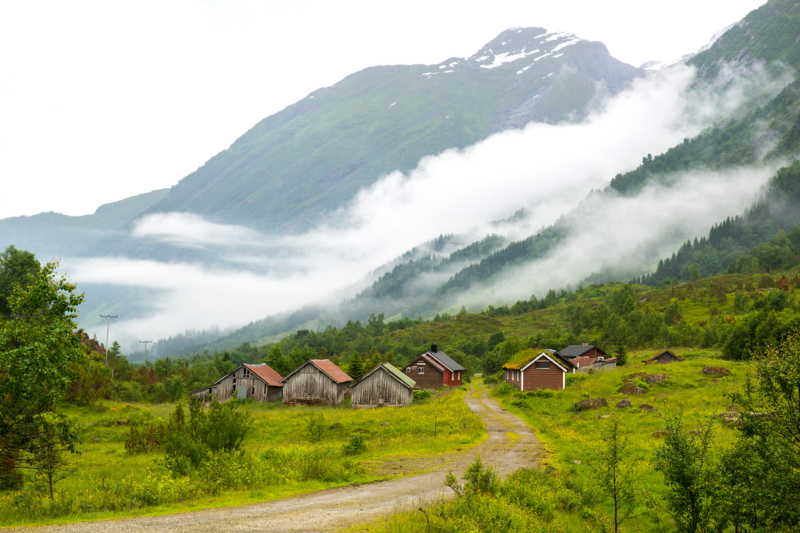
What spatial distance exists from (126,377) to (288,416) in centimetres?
5959

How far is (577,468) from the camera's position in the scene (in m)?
23.6

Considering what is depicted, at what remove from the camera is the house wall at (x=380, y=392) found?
65.5 meters

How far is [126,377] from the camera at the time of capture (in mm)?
96875

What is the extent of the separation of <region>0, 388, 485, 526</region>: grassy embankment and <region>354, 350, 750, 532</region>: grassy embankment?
6.40 meters

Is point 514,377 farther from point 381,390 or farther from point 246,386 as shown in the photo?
point 246,386

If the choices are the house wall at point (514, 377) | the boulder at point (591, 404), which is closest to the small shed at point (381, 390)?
the house wall at point (514, 377)

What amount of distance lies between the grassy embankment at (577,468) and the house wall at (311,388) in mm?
27032

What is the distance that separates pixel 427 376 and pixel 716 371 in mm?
47913

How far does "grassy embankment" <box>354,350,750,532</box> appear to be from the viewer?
1496 cm

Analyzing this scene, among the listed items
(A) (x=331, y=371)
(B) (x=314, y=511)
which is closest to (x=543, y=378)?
(A) (x=331, y=371)

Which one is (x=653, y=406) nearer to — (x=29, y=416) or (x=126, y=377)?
(x=29, y=416)

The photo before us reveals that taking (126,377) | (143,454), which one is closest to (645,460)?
(143,454)

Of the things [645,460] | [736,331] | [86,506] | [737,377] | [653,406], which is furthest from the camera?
[736,331]

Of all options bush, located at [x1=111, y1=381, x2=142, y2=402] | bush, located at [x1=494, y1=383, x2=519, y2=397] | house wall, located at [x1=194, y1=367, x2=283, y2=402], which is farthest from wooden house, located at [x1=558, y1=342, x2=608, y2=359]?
bush, located at [x1=111, y1=381, x2=142, y2=402]
